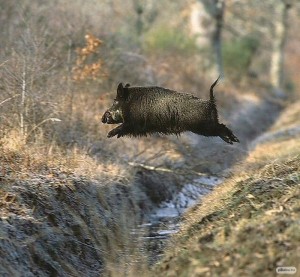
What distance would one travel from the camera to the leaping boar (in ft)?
34.1

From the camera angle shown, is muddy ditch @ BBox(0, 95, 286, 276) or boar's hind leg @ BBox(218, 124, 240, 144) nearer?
muddy ditch @ BBox(0, 95, 286, 276)

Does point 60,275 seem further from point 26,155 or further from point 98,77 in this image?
point 98,77

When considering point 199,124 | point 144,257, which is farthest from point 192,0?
point 144,257

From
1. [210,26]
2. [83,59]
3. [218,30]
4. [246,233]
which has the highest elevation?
[210,26]

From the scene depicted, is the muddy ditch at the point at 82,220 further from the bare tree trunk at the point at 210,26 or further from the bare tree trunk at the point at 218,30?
the bare tree trunk at the point at 210,26

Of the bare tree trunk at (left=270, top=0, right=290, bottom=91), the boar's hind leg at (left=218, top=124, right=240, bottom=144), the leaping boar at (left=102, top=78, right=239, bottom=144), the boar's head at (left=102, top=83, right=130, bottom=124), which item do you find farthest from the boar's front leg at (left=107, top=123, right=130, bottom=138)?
the bare tree trunk at (left=270, top=0, right=290, bottom=91)

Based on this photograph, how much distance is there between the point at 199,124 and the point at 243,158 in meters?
3.96

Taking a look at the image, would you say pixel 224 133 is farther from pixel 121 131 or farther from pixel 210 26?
pixel 210 26

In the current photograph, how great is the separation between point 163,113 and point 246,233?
13.3 ft

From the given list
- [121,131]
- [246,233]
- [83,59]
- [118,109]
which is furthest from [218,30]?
[246,233]

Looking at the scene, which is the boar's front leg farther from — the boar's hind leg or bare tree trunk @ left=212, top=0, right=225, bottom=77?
bare tree trunk @ left=212, top=0, right=225, bottom=77

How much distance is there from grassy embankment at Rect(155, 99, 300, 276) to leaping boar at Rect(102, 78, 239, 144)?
1338 mm

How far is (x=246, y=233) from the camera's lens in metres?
6.58

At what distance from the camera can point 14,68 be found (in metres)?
10.5
